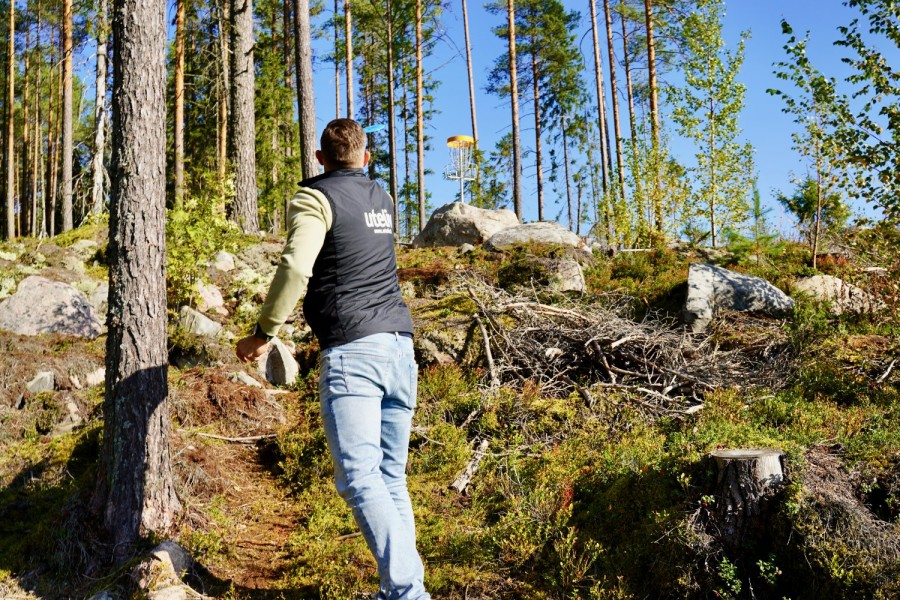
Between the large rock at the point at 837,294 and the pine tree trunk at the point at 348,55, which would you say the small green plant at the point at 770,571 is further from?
the pine tree trunk at the point at 348,55

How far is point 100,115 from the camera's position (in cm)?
1586

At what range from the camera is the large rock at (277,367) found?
754 cm

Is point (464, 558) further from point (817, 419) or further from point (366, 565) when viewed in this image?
point (817, 419)

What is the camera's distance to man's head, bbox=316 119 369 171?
10.5 feet

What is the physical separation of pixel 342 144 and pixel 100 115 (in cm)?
1546

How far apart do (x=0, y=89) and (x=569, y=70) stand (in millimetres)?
24755

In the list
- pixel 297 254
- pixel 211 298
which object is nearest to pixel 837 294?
pixel 297 254

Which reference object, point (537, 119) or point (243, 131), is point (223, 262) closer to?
point (243, 131)

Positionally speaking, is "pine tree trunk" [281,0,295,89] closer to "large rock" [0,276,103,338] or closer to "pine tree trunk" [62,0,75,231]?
"pine tree trunk" [62,0,75,231]

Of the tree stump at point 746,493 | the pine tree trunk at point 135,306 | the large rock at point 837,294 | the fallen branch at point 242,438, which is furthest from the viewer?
the large rock at point 837,294

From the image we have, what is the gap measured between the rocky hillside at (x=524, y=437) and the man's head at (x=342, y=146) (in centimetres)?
243

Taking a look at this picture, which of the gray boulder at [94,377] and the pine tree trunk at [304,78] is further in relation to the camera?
the pine tree trunk at [304,78]

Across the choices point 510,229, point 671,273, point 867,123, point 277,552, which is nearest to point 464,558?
point 277,552

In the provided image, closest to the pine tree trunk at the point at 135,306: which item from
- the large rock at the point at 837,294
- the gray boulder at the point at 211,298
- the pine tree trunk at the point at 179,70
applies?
the gray boulder at the point at 211,298
